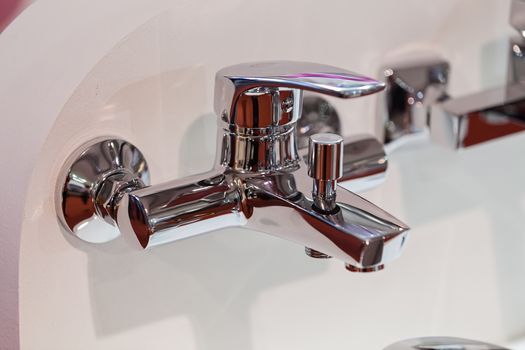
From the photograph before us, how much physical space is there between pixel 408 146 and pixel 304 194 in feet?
0.51

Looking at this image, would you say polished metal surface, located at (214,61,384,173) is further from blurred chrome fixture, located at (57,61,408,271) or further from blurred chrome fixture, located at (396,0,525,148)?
blurred chrome fixture, located at (396,0,525,148)

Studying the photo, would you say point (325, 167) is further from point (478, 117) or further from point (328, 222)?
point (478, 117)

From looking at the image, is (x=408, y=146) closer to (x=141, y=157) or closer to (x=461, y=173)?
(x=461, y=173)

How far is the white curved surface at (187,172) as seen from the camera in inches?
15.0

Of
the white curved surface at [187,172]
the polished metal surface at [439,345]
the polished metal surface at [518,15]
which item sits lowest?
the polished metal surface at [439,345]

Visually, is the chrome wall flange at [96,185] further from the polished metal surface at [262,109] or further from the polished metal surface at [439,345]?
the polished metal surface at [439,345]

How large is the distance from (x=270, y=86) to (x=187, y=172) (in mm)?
99

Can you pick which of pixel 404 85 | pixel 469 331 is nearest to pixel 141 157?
pixel 404 85

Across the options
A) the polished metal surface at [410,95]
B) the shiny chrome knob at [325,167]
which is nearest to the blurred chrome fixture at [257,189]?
the shiny chrome knob at [325,167]

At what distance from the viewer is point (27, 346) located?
40 cm

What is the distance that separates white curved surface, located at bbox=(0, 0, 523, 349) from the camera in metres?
0.38

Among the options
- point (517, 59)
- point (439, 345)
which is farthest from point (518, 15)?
point (439, 345)

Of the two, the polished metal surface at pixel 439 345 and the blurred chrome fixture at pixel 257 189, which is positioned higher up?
the blurred chrome fixture at pixel 257 189

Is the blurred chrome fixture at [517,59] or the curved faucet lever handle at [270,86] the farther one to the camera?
the blurred chrome fixture at [517,59]
